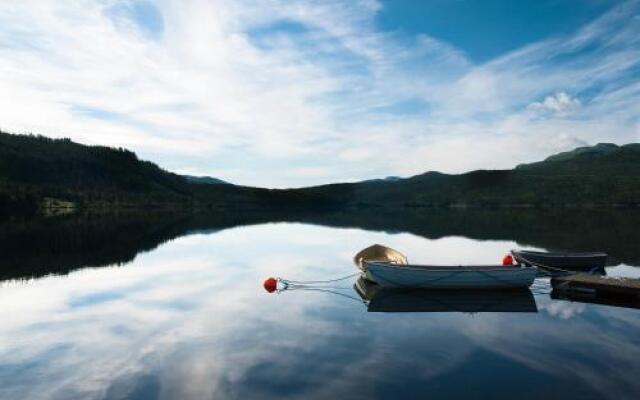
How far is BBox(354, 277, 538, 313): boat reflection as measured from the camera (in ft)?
76.2

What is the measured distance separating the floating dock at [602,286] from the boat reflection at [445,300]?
7.43 ft

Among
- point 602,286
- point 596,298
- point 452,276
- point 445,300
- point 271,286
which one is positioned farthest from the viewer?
point 271,286

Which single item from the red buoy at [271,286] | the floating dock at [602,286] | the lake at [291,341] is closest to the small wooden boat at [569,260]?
the lake at [291,341]

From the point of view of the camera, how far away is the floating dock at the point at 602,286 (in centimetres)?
2555

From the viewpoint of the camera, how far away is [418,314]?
2205 cm

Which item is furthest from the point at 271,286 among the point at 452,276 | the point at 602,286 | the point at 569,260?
the point at 569,260

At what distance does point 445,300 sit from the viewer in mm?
25234

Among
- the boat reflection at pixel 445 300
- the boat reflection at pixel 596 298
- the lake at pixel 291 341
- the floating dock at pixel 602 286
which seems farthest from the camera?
the floating dock at pixel 602 286

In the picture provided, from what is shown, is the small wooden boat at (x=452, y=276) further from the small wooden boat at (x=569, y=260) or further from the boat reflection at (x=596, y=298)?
the small wooden boat at (x=569, y=260)

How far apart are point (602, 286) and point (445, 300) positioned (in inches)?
359

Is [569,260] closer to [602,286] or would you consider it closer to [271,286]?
[602,286]

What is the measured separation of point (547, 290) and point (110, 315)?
2461cm

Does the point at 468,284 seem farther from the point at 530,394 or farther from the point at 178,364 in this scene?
the point at 178,364

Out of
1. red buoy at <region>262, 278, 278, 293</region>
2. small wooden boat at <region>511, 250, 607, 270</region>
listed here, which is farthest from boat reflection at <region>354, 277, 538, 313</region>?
small wooden boat at <region>511, 250, 607, 270</region>
